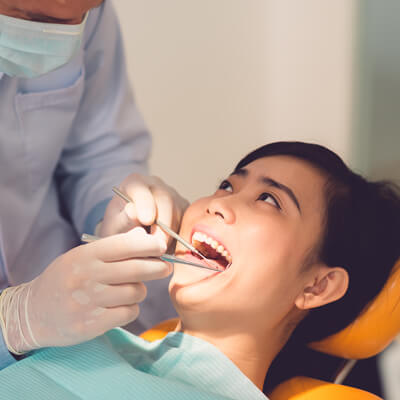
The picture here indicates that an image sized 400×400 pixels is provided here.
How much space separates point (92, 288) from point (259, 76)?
1.61 meters

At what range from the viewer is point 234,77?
→ 7.93 ft

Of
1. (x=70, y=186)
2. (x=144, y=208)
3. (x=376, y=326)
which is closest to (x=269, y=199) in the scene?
(x=144, y=208)

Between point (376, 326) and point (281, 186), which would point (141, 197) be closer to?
point (281, 186)

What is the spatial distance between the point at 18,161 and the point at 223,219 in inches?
24.1

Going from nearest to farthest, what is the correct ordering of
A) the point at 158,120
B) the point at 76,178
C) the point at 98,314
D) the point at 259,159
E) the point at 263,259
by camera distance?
the point at 98,314 < the point at 263,259 < the point at 259,159 < the point at 76,178 < the point at 158,120

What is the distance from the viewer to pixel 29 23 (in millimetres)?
1152

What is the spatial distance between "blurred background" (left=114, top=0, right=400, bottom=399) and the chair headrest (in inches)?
43.4

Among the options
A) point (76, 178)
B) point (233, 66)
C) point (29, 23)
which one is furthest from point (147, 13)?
point (29, 23)

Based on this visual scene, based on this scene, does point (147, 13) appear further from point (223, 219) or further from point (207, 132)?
point (223, 219)

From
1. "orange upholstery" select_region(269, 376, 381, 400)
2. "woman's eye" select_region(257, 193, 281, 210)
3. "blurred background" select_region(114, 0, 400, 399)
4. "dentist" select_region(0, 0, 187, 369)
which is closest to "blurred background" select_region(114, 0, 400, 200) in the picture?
"blurred background" select_region(114, 0, 400, 399)

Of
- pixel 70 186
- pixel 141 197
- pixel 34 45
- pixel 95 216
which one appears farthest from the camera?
pixel 70 186

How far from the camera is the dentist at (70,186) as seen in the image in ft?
3.60

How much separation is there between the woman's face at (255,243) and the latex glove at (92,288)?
0.43ft

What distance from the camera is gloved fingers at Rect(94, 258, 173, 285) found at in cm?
108
